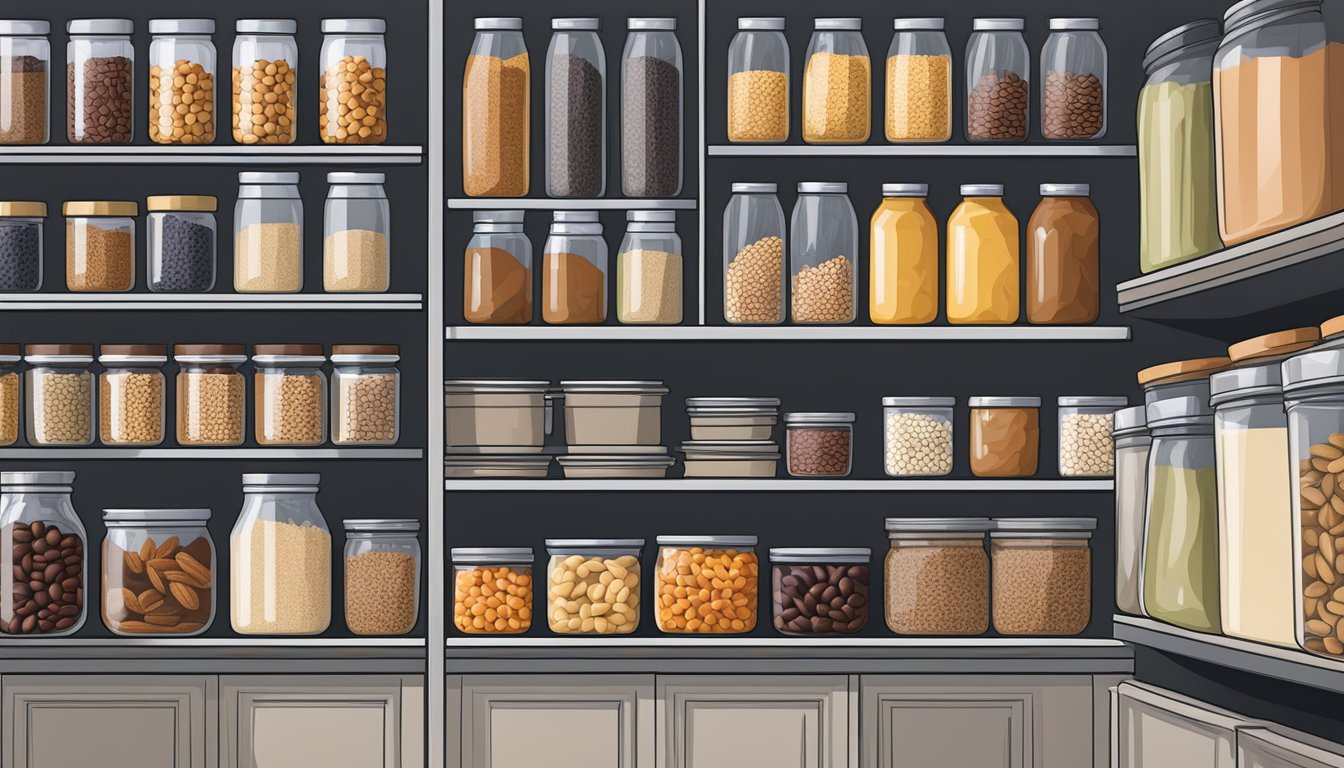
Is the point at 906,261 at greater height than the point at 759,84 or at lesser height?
lesser

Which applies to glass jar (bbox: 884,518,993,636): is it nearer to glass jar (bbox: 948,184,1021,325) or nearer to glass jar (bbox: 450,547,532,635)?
glass jar (bbox: 948,184,1021,325)

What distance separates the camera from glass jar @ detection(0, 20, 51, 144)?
2.24m

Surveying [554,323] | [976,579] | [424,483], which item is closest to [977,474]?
[976,579]

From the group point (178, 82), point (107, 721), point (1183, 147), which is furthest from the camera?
point (178, 82)

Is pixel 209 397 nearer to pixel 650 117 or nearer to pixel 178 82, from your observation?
pixel 178 82

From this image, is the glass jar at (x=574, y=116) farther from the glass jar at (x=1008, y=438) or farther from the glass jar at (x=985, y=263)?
the glass jar at (x=1008, y=438)

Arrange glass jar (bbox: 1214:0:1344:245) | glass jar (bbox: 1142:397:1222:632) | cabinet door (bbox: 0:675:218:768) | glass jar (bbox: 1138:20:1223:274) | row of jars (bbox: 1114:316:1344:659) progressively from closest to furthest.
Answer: row of jars (bbox: 1114:316:1344:659) → glass jar (bbox: 1214:0:1344:245) → glass jar (bbox: 1142:397:1222:632) → glass jar (bbox: 1138:20:1223:274) → cabinet door (bbox: 0:675:218:768)

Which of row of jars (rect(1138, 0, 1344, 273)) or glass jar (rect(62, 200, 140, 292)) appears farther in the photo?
glass jar (rect(62, 200, 140, 292))

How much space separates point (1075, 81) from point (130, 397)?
179 centimetres

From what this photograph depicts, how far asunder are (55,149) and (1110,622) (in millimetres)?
2130

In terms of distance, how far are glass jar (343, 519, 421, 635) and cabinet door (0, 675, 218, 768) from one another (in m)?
0.29

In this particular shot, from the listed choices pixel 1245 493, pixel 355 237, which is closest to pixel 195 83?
pixel 355 237

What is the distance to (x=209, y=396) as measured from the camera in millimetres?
2201

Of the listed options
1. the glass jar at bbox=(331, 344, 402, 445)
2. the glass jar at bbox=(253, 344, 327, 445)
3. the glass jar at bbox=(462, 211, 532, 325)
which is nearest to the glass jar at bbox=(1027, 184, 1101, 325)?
the glass jar at bbox=(462, 211, 532, 325)
